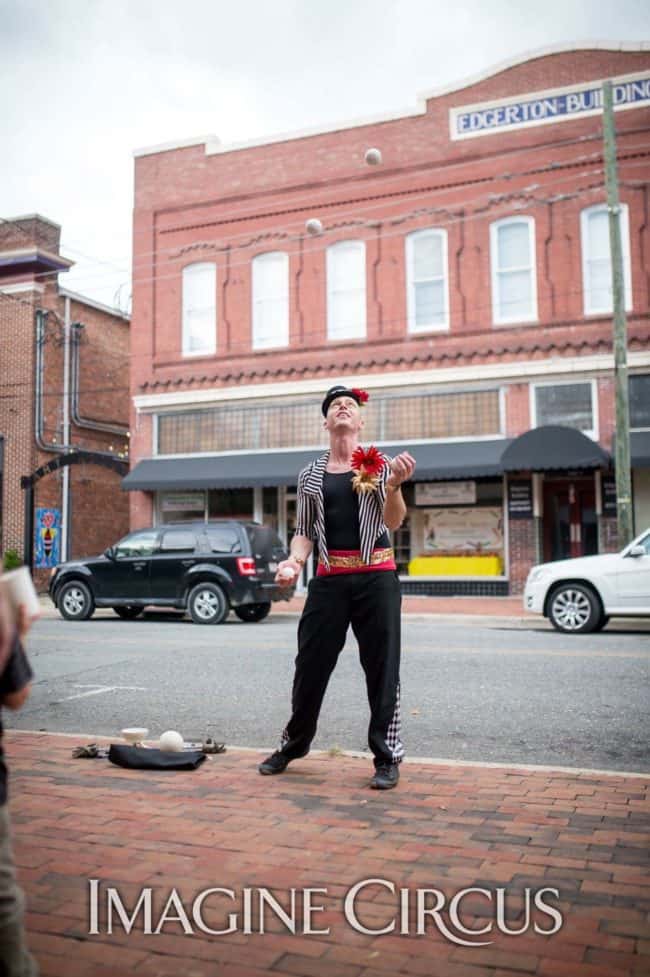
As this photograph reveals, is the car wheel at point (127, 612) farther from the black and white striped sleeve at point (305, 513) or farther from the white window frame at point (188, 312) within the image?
the black and white striped sleeve at point (305, 513)

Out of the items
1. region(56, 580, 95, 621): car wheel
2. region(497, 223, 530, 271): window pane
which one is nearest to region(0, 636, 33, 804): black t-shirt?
region(56, 580, 95, 621): car wheel

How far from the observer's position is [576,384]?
20.6 m

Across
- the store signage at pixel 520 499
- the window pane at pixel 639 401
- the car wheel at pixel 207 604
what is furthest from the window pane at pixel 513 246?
the car wheel at pixel 207 604

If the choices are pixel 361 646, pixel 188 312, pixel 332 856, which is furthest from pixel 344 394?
pixel 188 312

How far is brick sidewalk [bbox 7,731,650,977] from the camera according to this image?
2.74 m

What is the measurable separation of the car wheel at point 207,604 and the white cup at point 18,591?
528 inches

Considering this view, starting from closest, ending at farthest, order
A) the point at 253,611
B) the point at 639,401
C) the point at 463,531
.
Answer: the point at 253,611, the point at 639,401, the point at 463,531

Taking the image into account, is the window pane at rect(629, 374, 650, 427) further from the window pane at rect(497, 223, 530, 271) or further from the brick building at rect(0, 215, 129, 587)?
the brick building at rect(0, 215, 129, 587)

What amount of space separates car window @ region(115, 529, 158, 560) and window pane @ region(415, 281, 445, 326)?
9.17m

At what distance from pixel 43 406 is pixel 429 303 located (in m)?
11.2

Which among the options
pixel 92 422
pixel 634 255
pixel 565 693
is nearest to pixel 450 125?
pixel 634 255

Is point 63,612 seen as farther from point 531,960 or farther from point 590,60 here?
point 590,60

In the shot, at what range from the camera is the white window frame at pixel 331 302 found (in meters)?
22.6

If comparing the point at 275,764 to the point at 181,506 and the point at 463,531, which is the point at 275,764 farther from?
the point at 181,506
